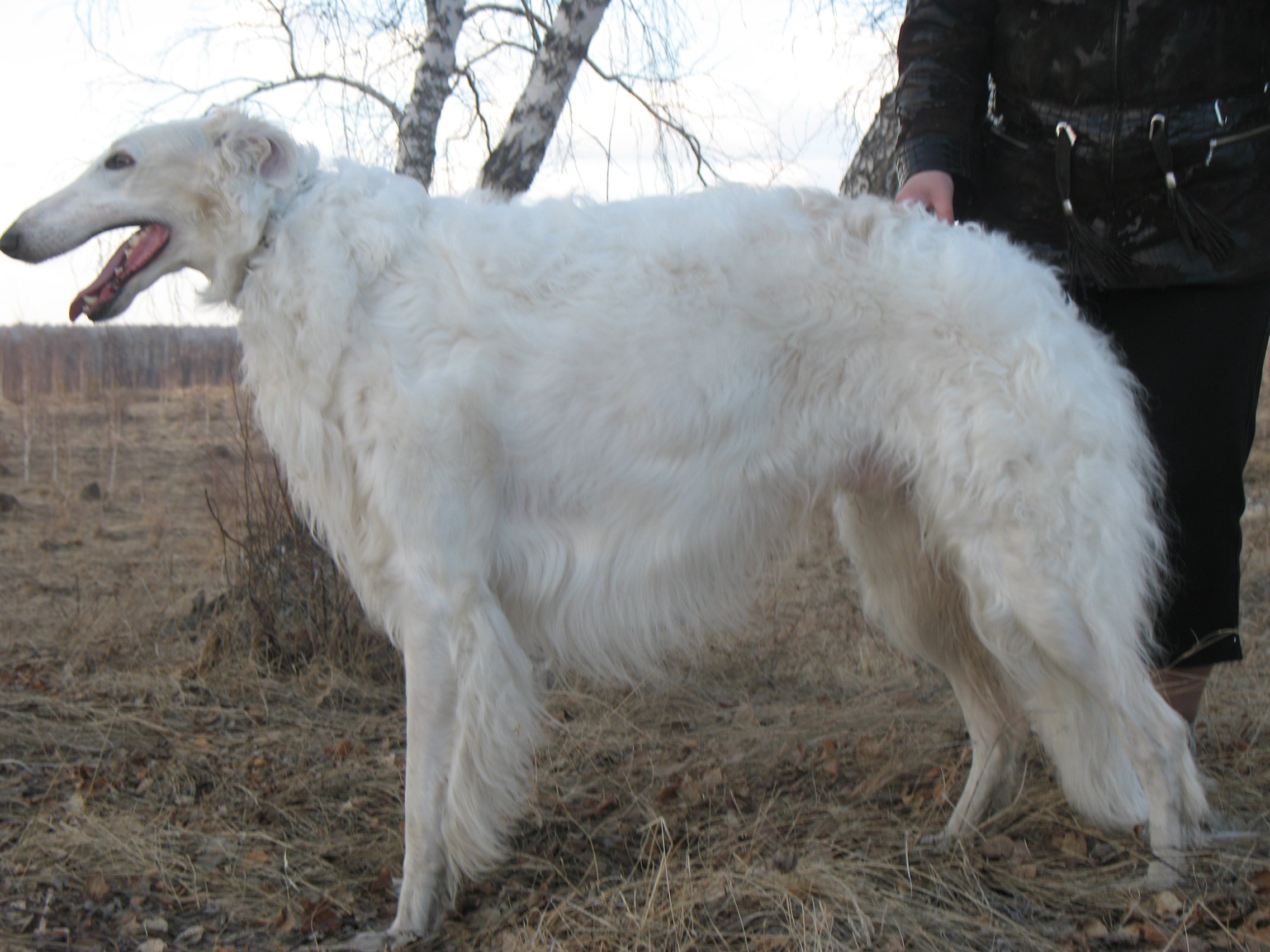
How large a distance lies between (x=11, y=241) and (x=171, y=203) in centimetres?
37

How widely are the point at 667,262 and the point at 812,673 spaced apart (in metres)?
2.64

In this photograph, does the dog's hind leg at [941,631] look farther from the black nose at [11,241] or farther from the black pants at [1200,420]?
the black nose at [11,241]


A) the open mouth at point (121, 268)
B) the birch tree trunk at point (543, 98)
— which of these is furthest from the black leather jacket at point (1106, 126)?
the birch tree trunk at point (543, 98)

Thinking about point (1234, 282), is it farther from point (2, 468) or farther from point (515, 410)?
point (2, 468)

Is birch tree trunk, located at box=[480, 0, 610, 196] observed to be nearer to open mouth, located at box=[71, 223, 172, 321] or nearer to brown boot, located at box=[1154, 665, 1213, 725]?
open mouth, located at box=[71, 223, 172, 321]

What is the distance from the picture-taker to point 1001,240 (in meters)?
2.57

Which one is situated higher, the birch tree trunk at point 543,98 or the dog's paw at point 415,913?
the birch tree trunk at point 543,98

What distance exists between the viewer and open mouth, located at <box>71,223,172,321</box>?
8.46ft

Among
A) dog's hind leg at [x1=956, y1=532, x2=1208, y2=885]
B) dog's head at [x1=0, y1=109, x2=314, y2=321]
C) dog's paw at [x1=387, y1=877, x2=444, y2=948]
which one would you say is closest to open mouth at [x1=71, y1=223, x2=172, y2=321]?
dog's head at [x1=0, y1=109, x2=314, y2=321]

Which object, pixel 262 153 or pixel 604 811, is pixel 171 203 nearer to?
pixel 262 153

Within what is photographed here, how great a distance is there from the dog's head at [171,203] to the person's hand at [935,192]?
5.04 ft

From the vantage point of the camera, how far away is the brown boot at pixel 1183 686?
2.70 metres

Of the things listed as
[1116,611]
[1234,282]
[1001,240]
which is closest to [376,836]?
[1116,611]

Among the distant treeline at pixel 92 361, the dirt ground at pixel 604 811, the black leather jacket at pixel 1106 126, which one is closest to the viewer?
the dirt ground at pixel 604 811
